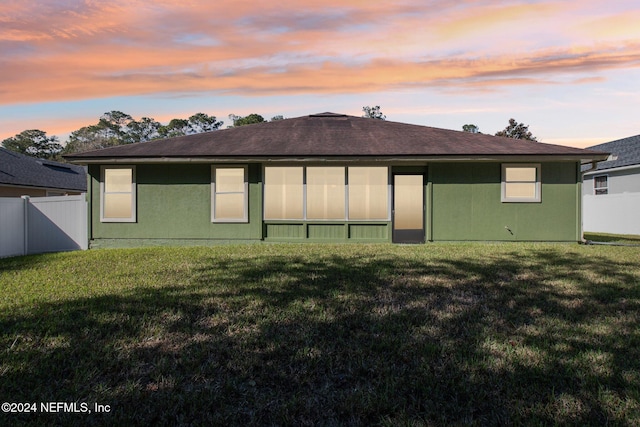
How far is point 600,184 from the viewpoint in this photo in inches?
819

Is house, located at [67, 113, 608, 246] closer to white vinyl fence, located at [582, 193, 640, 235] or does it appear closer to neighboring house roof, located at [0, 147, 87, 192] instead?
white vinyl fence, located at [582, 193, 640, 235]

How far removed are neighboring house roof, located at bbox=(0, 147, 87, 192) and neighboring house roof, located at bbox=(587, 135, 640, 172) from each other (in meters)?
30.1

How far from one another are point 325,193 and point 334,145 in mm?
1641

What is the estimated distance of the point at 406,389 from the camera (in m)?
2.90

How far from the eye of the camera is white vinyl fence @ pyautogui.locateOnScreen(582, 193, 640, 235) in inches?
688

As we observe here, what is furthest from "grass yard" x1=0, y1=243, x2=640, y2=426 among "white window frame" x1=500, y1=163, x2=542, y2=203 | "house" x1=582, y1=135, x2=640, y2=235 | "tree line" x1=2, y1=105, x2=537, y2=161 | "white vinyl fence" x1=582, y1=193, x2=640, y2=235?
"tree line" x1=2, y1=105, x2=537, y2=161

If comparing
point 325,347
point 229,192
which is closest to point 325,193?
point 229,192

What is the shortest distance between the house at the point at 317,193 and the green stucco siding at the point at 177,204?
0.03 m

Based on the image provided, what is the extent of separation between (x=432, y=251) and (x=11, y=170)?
76.9 ft

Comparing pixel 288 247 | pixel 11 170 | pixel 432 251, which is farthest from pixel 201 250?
pixel 11 170

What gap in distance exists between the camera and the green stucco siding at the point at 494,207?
464 inches

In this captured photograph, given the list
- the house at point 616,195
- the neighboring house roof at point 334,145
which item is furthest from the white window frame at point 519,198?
the house at point 616,195

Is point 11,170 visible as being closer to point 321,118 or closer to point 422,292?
point 321,118

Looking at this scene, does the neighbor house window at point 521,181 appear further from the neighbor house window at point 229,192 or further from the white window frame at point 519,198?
the neighbor house window at point 229,192
